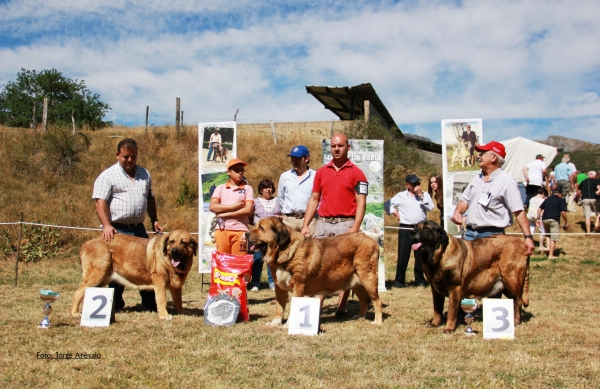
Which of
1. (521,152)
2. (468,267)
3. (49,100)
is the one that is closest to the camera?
(468,267)

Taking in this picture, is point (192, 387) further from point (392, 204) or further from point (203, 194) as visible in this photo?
point (392, 204)

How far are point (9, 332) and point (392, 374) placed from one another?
3.74 meters

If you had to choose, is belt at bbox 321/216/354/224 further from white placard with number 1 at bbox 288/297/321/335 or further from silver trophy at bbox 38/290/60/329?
silver trophy at bbox 38/290/60/329

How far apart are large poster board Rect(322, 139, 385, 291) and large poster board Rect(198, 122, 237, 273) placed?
6.18 feet

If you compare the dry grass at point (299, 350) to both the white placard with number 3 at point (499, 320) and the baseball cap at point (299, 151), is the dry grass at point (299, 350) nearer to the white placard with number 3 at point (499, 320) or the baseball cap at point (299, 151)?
the white placard with number 3 at point (499, 320)

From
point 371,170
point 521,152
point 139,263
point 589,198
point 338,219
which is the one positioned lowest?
point 139,263

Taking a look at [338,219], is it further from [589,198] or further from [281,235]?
[589,198]

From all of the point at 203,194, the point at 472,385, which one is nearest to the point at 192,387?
the point at 472,385

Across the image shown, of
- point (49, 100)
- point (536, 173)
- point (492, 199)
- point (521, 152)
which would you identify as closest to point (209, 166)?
point (492, 199)

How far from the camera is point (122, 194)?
6070 mm

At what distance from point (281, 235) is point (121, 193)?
2.16 metres

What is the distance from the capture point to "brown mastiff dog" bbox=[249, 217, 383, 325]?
5.34m

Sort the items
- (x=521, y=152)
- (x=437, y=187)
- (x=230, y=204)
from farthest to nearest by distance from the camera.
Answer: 1. (x=521, y=152)
2. (x=437, y=187)
3. (x=230, y=204)

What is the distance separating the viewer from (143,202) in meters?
6.24
